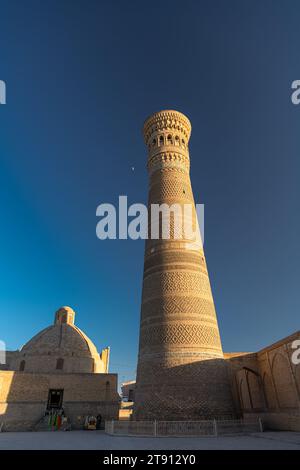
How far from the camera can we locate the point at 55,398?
66.2 feet

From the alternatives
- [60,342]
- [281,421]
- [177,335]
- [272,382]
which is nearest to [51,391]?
[60,342]

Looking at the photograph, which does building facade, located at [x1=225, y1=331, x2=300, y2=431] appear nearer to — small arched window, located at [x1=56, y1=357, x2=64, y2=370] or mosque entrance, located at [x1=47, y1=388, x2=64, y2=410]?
mosque entrance, located at [x1=47, y1=388, x2=64, y2=410]

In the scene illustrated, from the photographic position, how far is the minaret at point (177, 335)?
473 inches

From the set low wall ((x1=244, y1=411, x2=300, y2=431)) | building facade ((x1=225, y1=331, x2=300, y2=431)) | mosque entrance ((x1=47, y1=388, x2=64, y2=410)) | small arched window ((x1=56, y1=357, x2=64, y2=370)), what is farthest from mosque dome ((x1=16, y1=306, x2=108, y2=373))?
low wall ((x1=244, y1=411, x2=300, y2=431))

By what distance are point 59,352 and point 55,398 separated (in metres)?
3.94

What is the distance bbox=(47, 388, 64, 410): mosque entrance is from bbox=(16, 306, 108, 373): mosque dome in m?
2.80

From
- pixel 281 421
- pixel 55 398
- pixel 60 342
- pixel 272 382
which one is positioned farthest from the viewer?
pixel 60 342

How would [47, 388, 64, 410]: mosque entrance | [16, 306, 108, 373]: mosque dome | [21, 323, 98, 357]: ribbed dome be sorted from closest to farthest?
1. [47, 388, 64, 410]: mosque entrance
2. [16, 306, 108, 373]: mosque dome
3. [21, 323, 98, 357]: ribbed dome

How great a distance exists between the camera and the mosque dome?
23.4 metres

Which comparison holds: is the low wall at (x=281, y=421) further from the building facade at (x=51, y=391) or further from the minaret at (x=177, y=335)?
the building facade at (x=51, y=391)

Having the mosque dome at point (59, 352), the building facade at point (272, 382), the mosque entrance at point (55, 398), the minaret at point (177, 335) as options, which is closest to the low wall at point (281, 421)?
the building facade at point (272, 382)

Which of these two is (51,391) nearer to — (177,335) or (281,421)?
(177,335)

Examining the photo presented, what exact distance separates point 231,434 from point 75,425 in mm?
10960
